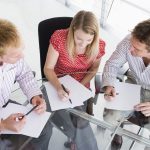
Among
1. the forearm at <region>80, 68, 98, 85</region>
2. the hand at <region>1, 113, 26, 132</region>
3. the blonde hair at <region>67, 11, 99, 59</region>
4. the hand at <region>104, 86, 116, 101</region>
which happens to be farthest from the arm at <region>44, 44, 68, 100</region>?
the hand at <region>1, 113, 26, 132</region>

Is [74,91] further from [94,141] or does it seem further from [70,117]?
[94,141]

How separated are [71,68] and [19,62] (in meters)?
0.45

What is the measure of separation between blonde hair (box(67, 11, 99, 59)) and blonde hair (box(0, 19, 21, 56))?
463mm

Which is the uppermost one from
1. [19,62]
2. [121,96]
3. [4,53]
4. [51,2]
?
[4,53]

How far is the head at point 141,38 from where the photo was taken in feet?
5.86

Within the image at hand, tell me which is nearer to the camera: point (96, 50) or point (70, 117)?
point (70, 117)

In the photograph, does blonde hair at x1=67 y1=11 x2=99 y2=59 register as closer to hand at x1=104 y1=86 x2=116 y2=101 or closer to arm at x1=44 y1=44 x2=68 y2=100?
arm at x1=44 y1=44 x2=68 y2=100

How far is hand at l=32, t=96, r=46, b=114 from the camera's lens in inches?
68.1

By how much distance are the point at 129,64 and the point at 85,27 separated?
45cm

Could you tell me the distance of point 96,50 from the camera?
211 cm

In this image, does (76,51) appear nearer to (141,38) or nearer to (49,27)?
(49,27)

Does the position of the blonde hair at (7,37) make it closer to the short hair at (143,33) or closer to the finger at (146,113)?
the short hair at (143,33)

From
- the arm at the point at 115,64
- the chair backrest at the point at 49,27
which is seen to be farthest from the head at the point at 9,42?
the arm at the point at 115,64

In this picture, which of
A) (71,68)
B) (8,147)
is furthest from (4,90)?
(71,68)
